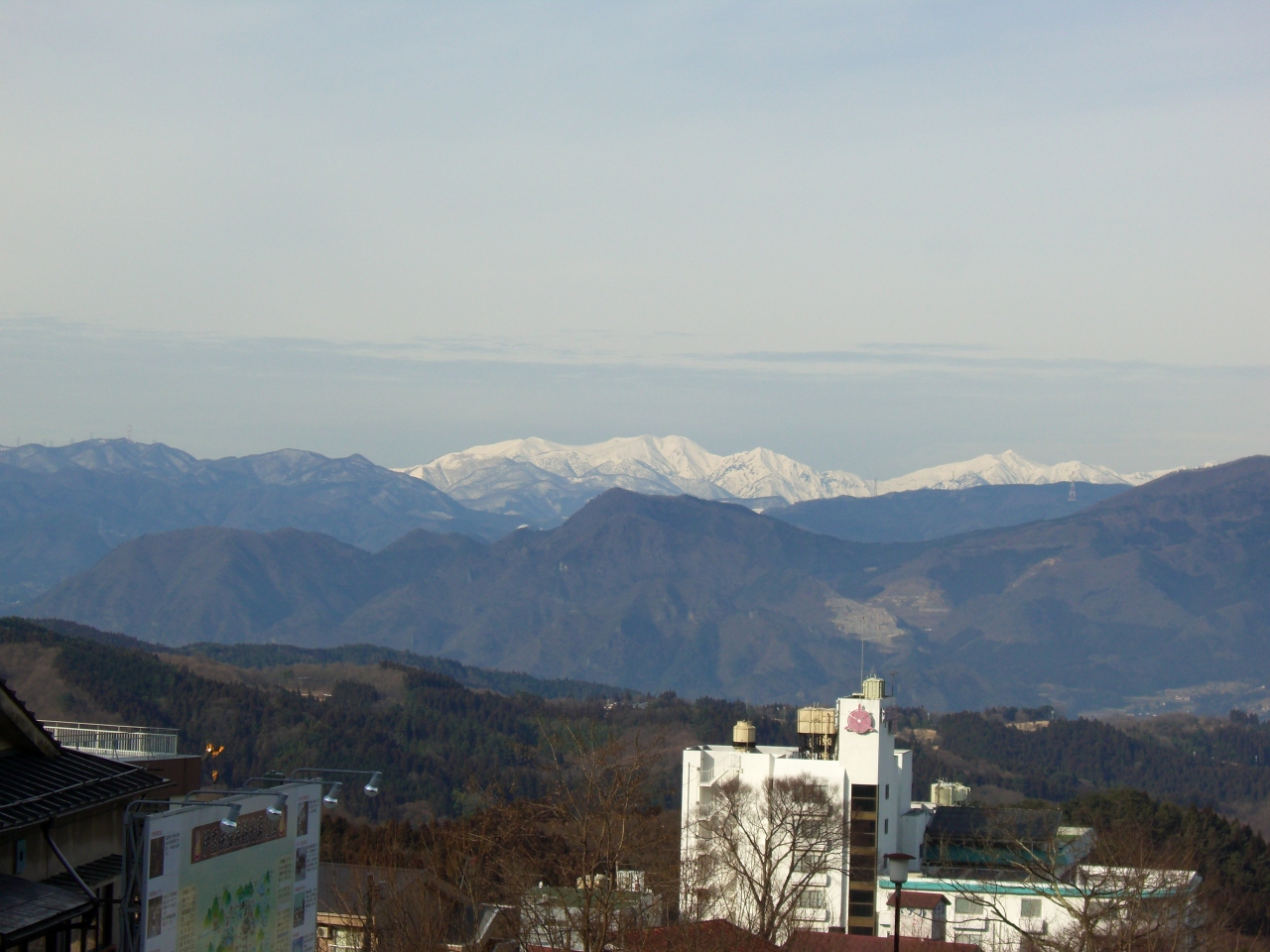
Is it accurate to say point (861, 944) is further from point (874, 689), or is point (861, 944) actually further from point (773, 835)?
point (874, 689)

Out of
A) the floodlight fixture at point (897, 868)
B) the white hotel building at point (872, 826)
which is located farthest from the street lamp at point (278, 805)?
the white hotel building at point (872, 826)

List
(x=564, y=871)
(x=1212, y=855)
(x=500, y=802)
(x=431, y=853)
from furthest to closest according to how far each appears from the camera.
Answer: (x=1212, y=855) → (x=431, y=853) → (x=500, y=802) → (x=564, y=871)

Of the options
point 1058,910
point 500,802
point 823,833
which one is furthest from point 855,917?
point 500,802

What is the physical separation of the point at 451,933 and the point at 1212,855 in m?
75.3

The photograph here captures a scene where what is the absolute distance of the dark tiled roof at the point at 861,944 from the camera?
2486 inches

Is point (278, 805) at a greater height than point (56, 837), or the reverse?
point (56, 837)

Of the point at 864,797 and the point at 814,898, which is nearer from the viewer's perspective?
the point at 814,898

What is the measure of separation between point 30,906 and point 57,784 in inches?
129

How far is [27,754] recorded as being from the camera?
2959 cm

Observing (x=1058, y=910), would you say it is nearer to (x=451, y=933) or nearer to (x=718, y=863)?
(x=718, y=863)

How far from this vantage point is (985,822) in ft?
380

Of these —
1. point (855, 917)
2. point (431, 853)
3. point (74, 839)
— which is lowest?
point (855, 917)

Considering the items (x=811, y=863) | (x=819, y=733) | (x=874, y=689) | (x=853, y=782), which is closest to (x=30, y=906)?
(x=811, y=863)

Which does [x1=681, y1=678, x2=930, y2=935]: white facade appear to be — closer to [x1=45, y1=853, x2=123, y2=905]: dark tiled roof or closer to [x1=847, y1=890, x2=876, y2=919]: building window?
[x1=847, y1=890, x2=876, y2=919]: building window
